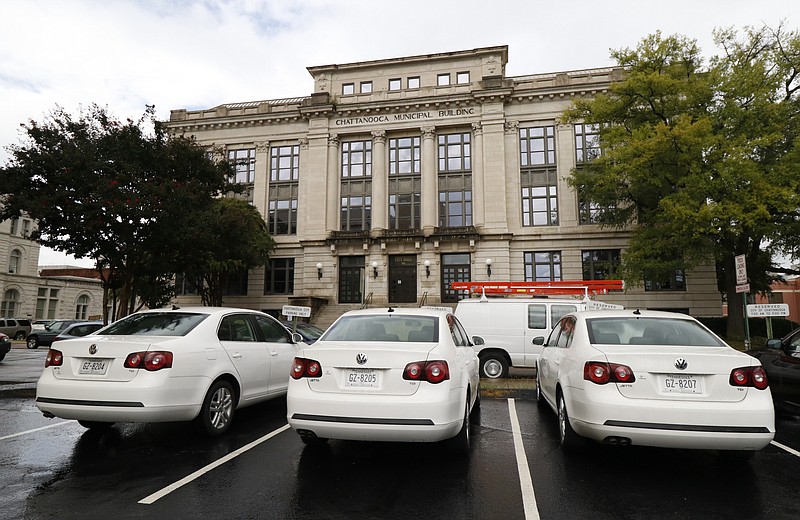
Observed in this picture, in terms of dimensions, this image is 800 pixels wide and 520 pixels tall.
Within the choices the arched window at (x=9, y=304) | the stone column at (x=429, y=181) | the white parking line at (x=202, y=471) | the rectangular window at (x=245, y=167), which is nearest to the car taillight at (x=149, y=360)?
the white parking line at (x=202, y=471)

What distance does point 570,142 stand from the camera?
29.3 meters

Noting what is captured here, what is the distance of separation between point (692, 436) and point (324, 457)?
3475mm

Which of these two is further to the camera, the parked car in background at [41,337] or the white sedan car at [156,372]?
the parked car in background at [41,337]

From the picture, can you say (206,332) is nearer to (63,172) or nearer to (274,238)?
(63,172)

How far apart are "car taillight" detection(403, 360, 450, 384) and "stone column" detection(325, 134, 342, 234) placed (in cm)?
2740

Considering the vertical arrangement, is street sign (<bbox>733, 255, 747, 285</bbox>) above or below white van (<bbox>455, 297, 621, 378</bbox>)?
above

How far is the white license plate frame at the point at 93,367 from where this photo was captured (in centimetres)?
516

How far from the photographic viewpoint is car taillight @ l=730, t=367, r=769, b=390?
4223mm

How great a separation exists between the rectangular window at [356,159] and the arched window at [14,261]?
46161 mm

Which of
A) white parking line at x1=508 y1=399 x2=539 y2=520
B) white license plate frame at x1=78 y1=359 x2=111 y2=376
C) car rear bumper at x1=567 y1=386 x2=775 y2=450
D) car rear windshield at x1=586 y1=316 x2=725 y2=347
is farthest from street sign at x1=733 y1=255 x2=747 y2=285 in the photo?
white license plate frame at x1=78 y1=359 x2=111 y2=376

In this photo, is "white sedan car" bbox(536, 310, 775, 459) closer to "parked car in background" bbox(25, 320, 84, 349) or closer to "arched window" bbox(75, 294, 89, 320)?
"parked car in background" bbox(25, 320, 84, 349)

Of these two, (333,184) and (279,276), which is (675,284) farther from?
(279,276)

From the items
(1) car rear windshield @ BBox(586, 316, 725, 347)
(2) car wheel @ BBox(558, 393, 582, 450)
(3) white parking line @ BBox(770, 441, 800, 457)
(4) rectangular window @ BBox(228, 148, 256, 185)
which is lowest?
(3) white parking line @ BBox(770, 441, 800, 457)

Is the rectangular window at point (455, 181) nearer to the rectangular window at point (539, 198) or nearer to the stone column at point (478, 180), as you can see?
the stone column at point (478, 180)
